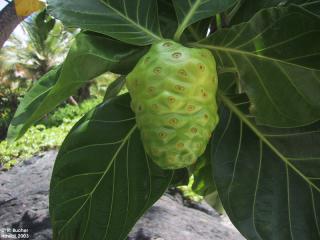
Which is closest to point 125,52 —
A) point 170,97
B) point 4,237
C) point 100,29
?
point 100,29

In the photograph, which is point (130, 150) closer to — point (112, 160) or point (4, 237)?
point (112, 160)

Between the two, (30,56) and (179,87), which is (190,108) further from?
(30,56)

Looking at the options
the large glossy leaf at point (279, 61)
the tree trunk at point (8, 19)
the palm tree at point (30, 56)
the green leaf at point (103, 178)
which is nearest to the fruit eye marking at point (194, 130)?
the large glossy leaf at point (279, 61)

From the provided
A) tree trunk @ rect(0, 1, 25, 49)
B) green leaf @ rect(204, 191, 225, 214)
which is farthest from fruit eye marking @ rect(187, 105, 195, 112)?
tree trunk @ rect(0, 1, 25, 49)

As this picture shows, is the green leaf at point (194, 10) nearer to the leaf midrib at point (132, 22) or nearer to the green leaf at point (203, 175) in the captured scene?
the leaf midrib at point (132, 22)

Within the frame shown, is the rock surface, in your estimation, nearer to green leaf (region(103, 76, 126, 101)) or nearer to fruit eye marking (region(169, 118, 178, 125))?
green leaf (region(103, 76, 126, 101))

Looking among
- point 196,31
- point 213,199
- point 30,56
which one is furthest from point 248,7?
point 30,56
